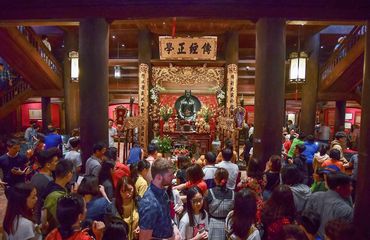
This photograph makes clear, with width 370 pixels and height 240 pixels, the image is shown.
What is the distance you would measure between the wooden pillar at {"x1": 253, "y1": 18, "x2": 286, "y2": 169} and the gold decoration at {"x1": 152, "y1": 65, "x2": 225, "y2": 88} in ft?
19.9

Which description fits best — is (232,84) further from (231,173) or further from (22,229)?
(22,229)

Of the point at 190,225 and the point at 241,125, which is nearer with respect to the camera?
the point at 190,225

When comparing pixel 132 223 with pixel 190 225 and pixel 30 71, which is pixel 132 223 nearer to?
pixel 190 225

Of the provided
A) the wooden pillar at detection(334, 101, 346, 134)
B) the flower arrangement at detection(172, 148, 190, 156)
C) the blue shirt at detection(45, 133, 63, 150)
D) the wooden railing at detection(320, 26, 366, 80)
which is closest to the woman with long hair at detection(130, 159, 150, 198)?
the flower arrangement at detection(172, 148, 190, 156)

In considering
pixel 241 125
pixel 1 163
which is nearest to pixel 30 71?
pixel 1 163

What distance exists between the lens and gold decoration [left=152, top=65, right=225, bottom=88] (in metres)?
12.5

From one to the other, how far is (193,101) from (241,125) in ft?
15.5

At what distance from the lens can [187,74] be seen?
12766 millimetres

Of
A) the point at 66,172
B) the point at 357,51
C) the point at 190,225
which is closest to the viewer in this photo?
the point at 190,225

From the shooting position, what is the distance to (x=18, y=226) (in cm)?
262

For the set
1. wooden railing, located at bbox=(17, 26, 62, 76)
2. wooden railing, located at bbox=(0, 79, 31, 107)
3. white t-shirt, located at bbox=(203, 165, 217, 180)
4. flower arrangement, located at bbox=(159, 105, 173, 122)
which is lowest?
white t-shirt, located at bbox=(203, 165, 217, 180)

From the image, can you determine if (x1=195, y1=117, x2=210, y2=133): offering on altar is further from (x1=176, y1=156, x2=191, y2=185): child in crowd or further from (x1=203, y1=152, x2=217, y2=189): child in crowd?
(x1=203, y1=152, x2=217, y2=189): child in crowd

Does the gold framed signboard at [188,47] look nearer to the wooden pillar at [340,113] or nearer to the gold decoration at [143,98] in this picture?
the gold decoration at [143,98]

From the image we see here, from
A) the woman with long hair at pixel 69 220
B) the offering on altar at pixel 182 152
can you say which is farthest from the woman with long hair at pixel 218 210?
the offering on altar at pixel 182 152
